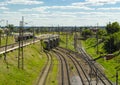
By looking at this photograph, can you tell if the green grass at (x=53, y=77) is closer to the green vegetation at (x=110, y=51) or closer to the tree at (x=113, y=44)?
the green vegetation at (x=110, y=51)

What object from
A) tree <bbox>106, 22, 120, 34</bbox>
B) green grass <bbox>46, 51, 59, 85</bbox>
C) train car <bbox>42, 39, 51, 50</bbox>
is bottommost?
green grass <bbox>46, 51, 59, 85</bbox>

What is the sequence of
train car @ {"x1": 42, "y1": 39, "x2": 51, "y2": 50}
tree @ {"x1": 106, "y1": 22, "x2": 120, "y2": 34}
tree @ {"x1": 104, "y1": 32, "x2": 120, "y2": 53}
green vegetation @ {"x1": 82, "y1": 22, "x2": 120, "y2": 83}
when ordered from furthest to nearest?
tree @ {"x1": 106, "y1": 22, "x2": 120, "y2": 34}
train car @ {"x1": 42, "y1": 39, "x2": 51, "y2": 50}
tree @ {"x1": 104, "y1": 32, "x2": 120, "y2": 53}
green vegetation @ {"x1": 82, "y1": 22, "x2": 120, "y2": 83}

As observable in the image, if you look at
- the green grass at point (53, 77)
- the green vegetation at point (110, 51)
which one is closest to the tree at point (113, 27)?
the green vegetation at point (110, 51)

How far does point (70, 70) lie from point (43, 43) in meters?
65.2

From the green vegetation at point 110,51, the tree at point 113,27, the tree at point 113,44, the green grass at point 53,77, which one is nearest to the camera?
the green grass at point 53,77

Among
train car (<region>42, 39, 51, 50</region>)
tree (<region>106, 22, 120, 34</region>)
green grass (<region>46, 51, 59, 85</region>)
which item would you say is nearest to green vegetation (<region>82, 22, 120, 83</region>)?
tree (<region>106, 22, 120, 34</region>)

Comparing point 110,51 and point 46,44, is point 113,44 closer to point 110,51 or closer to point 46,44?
point 110,51

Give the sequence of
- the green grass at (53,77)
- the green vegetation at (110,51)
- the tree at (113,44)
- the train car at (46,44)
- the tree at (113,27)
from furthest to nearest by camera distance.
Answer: the tree at (113,27) → the train car at (46,44) → the tree at (113,44) → the green vegetation at (110,51) → the green grass at (53,77)

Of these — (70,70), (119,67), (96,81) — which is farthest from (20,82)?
(119,67)

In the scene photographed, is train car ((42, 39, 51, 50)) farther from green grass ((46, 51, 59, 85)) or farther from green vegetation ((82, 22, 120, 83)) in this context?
green grass ((46, 51, 59, 85))

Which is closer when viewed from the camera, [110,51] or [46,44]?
[110,51]

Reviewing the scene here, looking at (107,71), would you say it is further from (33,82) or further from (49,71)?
(33,82)

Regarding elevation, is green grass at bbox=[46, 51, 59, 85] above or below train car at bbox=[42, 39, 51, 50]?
below

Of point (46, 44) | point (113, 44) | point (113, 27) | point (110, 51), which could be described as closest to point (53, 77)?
point (110, 51)
